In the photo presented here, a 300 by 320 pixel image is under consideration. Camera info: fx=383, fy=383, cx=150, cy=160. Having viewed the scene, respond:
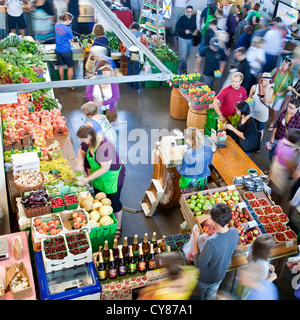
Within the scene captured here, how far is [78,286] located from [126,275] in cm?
50

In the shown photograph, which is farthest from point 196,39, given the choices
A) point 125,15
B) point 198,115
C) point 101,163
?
point 101,163

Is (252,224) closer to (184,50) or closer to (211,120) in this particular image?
(211,120)

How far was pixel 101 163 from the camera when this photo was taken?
459 cm

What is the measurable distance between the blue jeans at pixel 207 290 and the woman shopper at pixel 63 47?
6213 millimetres

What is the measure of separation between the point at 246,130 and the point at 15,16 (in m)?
5.47

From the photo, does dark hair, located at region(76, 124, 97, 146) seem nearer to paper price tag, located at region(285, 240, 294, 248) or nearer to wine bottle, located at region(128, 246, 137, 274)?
wine bottle, located at region(128, 246, 137, 274)

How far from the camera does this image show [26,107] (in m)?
6.35

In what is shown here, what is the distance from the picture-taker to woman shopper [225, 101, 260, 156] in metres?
5.86

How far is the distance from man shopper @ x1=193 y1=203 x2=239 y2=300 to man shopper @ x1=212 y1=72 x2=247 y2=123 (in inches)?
137

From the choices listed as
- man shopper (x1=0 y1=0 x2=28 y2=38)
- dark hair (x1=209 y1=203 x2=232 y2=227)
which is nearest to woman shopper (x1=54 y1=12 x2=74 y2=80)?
man shopper (x1=0 y1=0 x2=28 y2=38)

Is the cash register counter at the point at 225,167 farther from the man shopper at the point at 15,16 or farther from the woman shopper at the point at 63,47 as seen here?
the woman shopper at the point at 63,47

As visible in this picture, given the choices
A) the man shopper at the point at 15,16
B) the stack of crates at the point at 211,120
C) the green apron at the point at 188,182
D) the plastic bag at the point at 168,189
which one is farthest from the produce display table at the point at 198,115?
the man shopper at the point at 15,16

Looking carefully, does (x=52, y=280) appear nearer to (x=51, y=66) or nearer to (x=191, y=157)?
(x=191, y=157)
